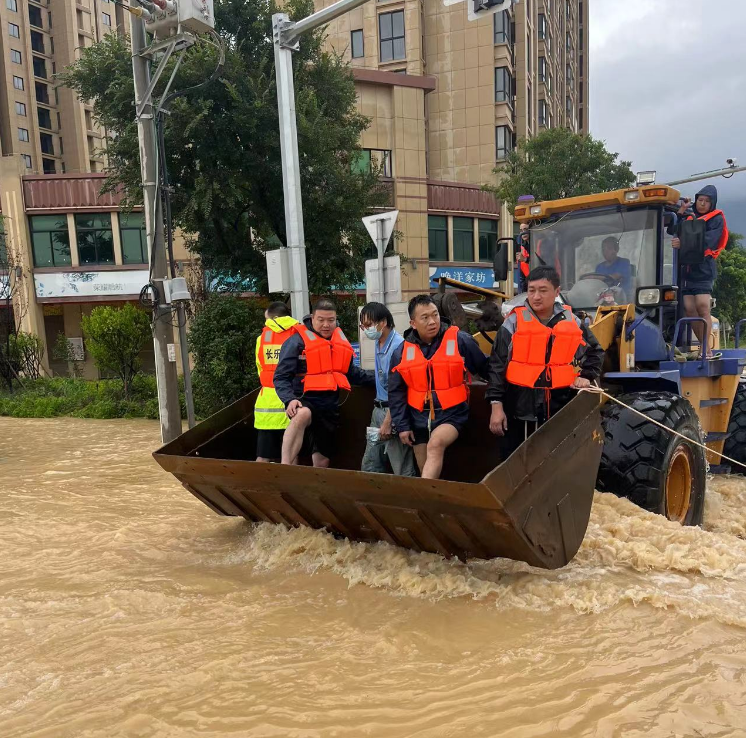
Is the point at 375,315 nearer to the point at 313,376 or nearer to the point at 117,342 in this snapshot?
the point at 313,376

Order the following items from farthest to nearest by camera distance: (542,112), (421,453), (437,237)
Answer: (542,112) < (437,237) < (421,453)

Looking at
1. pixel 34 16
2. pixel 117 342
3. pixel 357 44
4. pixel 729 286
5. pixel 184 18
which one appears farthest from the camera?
pixel 34 16

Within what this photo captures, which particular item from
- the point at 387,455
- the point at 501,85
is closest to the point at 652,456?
the point at 387,455

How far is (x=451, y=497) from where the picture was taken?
147 inches

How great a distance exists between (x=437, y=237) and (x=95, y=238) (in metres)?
13.5

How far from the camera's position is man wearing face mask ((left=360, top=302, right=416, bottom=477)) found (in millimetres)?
5016

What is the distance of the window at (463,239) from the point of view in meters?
28.8

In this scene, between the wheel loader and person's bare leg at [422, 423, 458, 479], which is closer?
the wheel loader

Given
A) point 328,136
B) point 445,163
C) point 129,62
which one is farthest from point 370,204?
point 445,163

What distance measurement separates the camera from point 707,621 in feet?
12.3

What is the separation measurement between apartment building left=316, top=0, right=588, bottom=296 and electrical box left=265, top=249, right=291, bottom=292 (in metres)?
14.7

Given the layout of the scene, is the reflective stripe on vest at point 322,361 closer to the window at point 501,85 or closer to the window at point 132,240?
the window at point 132,240

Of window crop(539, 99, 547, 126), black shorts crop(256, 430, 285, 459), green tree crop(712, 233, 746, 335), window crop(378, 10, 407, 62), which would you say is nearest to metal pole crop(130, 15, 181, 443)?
black shorts crop(256, 430, 285, 459)

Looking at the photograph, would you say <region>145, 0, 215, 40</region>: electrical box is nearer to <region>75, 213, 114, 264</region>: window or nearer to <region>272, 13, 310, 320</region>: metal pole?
<region>272, 13, 310, 320</region>: metal pole
